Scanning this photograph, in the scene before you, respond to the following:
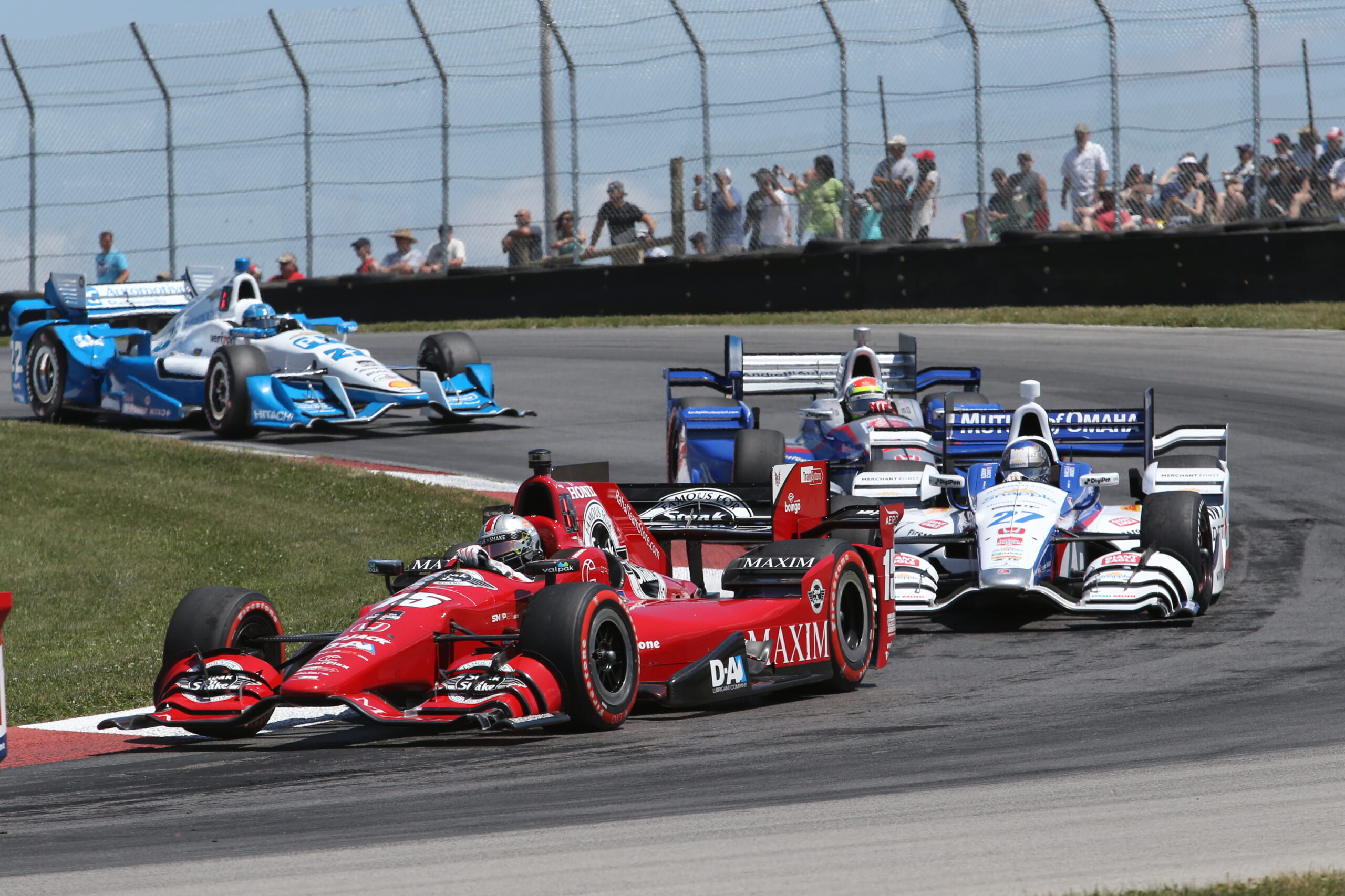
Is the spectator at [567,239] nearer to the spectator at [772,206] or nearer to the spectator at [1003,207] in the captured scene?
the spectator at [772,206]

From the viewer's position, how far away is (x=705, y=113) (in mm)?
24672

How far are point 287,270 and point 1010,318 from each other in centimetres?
1158

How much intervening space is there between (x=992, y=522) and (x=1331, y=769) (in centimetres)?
481

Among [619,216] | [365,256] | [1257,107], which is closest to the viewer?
[1257,107]

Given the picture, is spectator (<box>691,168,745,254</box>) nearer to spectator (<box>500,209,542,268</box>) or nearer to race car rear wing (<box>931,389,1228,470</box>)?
spectator (<box>500,209,542,268</box>)

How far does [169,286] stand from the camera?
2044 centimetres

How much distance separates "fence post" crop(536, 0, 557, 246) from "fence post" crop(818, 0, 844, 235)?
148 inches

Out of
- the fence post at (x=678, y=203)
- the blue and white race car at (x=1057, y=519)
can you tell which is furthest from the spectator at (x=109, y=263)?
the blue and white race car at (x=1057, y=519)

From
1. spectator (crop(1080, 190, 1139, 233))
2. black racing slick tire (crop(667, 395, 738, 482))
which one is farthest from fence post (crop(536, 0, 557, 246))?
black racing slick tire (crop(667, 395, 738, 482))

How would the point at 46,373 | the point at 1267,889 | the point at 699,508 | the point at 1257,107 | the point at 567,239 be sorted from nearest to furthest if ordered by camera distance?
the point at 1267,889 < the point at 699,508 < the point at 46,373 < the point at 1257,107 < the point at 567,239

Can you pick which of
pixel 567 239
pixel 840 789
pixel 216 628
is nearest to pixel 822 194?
pixel 567 239

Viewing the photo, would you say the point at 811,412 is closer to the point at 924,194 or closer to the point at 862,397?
the point at 862,397

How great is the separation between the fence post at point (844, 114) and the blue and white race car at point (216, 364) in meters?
6.83

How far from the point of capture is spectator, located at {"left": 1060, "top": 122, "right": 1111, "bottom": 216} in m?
22.5
